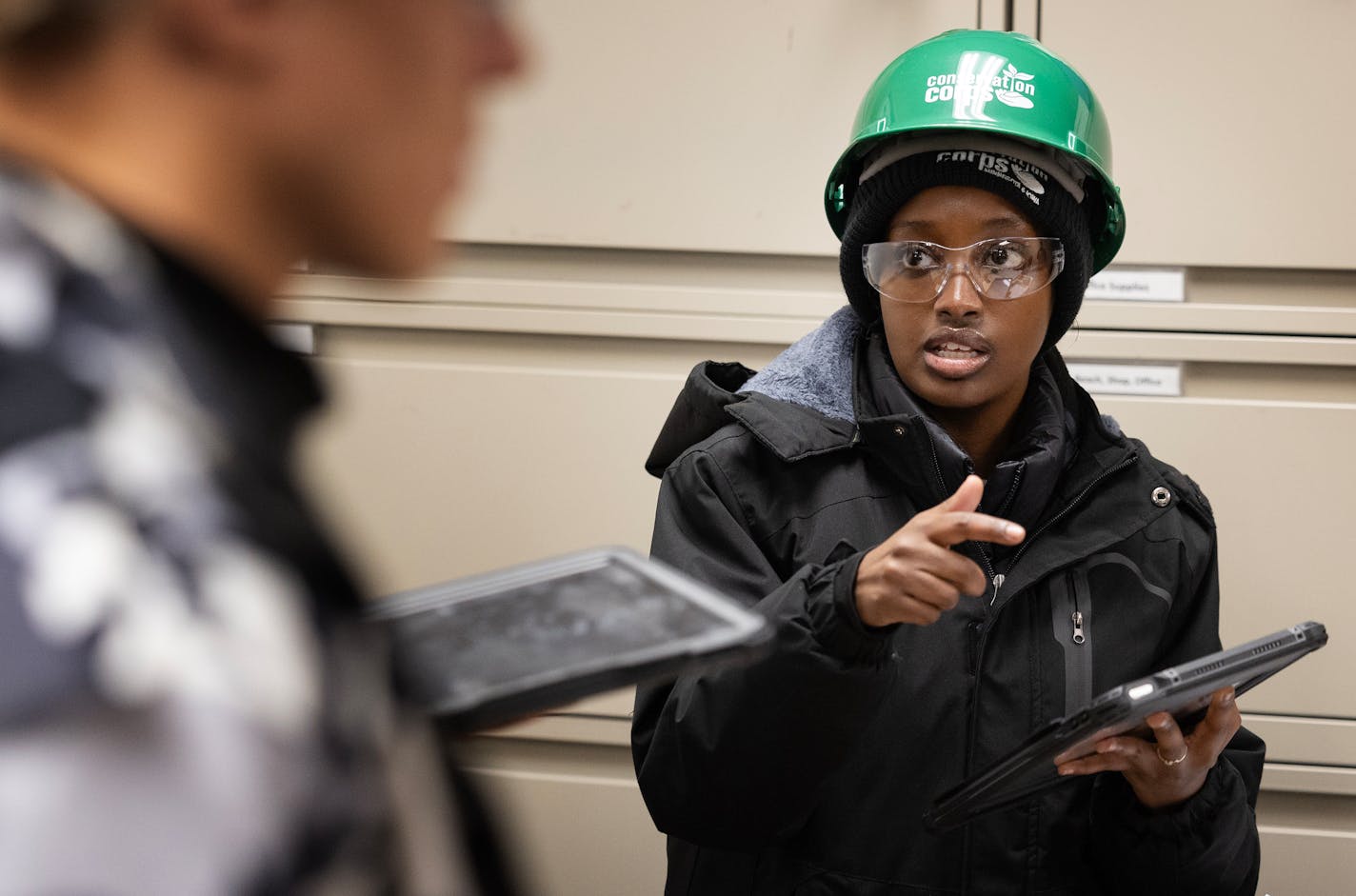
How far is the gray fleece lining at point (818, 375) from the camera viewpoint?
132cm

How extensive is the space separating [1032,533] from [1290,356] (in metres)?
0.60

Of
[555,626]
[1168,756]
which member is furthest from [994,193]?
[555,626]

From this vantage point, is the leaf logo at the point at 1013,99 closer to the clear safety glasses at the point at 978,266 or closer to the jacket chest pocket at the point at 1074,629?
the clear safety glasses at the point at 978,266

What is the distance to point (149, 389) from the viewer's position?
0.98ft

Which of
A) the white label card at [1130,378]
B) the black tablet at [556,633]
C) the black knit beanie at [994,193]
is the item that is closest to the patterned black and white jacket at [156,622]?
the black tablet at [556,633]

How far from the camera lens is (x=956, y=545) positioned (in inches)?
49.7

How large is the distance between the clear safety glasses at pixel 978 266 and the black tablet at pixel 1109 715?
43 centimetres

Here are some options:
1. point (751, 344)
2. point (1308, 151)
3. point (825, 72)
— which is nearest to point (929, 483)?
point (751, 344)

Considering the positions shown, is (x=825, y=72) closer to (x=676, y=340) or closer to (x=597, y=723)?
(x=676, y=340)

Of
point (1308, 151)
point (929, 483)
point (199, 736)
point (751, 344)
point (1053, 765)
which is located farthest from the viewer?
point (751, 344)

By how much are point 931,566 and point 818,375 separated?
391 millimetres

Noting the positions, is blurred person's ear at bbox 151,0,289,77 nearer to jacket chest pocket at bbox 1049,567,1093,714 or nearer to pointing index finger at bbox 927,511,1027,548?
pointing index finger at bbox 927,511,1027,548

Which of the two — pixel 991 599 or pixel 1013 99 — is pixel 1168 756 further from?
pixel 1013 99

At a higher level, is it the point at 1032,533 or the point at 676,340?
the point at 676,340
